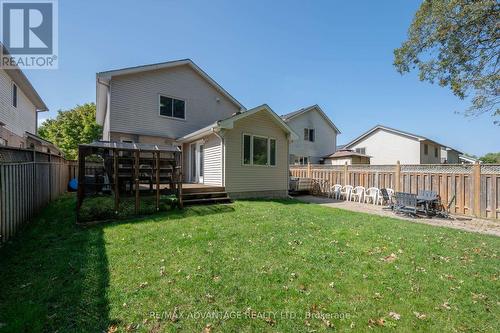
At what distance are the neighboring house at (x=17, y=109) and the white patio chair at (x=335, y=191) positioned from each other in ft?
49.4

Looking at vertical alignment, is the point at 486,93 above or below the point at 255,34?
below

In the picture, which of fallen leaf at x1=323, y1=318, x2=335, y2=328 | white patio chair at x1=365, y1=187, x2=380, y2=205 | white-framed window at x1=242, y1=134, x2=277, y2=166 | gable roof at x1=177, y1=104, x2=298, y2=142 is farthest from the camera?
white patio chair at x1=365, y1=187, x2=380, y2=205

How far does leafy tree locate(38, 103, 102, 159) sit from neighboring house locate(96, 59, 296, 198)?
1622 centimetres

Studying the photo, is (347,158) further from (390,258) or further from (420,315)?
(420,315)

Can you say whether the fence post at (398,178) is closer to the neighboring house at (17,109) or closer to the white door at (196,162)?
the white door at (196,162)

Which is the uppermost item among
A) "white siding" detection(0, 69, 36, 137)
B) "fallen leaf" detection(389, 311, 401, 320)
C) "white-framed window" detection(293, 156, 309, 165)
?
"white siding" detection(0, 69, 36, 137)

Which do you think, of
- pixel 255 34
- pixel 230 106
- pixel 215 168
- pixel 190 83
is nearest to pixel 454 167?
pixel 215 168

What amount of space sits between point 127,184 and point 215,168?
390 cm

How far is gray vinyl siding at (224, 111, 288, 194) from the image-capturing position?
36.4 feet

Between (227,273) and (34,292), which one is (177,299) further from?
(34,292)

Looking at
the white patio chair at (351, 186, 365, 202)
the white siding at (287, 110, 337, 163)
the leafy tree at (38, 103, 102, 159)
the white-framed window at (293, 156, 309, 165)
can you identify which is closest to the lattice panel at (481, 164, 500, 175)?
the white patio chair at (351, 186, 365, 202)

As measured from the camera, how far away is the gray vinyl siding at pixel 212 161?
11.2 metres

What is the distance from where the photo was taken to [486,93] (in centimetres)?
923

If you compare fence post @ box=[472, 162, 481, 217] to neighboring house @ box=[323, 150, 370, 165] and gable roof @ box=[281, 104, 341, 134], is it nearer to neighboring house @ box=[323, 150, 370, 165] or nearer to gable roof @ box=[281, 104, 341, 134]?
neighboring house @ box=[323, 150, 370, 165]
